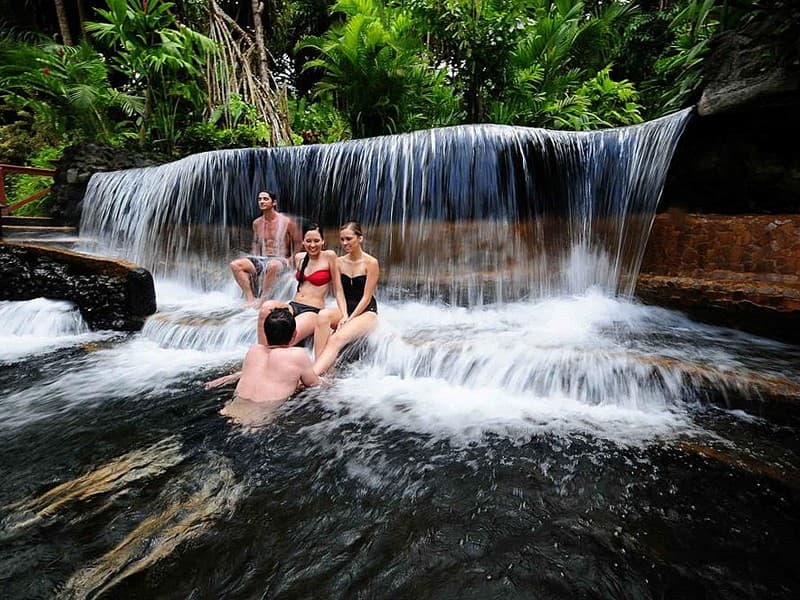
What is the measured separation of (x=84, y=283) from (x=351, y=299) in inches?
127

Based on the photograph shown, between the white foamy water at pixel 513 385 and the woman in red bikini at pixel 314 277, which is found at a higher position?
the woman in red bikini at pixel 314 277

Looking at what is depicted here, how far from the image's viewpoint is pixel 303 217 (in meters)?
6.68

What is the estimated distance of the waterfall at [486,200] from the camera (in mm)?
5180

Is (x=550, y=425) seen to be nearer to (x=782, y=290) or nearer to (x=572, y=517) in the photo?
(x=572, y=517)

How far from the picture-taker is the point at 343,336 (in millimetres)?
3787

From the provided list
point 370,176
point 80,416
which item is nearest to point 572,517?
point 80,416

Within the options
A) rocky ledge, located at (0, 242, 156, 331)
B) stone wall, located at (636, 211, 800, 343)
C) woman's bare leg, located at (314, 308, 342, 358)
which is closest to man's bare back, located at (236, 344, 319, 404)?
woman's bare leg, located at (314, 308, 342, 358)

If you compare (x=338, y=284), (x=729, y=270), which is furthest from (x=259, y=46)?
(x=729, y=270)

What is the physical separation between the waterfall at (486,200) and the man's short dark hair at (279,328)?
10.3 feet

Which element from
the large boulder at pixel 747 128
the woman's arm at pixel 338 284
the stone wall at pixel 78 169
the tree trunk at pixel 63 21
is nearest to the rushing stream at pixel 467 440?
the large boulder at pixel 747 128

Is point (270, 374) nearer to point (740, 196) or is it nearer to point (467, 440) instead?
point (467, 440)

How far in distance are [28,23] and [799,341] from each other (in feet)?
65.6

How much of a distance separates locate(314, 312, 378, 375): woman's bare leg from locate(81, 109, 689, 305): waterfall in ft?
6.50

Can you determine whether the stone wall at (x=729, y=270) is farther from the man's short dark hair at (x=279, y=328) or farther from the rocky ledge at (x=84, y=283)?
the rocky ledge at (x=84, y=283)
